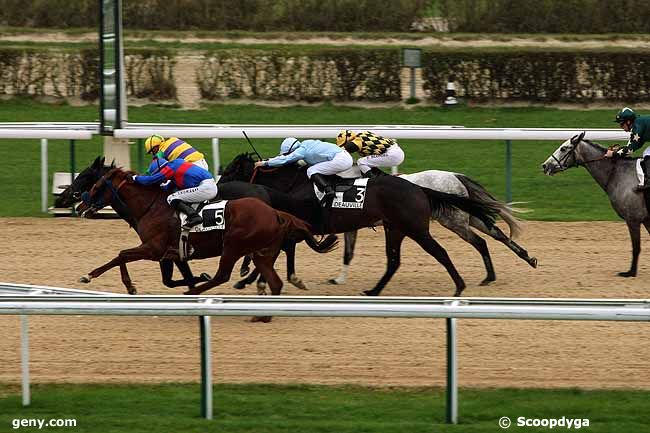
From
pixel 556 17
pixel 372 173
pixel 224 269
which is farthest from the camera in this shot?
pixel 556 17

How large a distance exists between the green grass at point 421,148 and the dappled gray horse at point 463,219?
2360 mm

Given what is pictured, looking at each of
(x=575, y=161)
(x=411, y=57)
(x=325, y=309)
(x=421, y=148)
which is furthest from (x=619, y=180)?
(x=411, y=57)

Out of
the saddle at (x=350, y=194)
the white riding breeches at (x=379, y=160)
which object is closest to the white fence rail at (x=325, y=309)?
the saddle at (x=350, y=194)

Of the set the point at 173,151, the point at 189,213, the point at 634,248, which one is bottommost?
the point at 634,248

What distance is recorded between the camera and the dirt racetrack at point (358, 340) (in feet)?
23.1

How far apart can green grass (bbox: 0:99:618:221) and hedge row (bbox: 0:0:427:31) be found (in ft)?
17.2

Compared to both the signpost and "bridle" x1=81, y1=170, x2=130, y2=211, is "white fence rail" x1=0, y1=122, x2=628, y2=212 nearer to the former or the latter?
"bridle" x1=81, y1=170, x2=130, y2=211

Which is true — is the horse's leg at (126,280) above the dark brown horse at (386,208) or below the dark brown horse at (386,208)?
below

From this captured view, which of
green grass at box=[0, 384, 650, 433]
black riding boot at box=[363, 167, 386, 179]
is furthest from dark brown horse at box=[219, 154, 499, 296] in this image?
green grass at box=[0, 384, 650, 433]

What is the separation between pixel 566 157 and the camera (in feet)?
33.9

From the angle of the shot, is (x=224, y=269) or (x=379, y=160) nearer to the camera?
(x=224, y=269)

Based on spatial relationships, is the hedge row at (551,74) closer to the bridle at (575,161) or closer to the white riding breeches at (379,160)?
the bridle at (575,161)

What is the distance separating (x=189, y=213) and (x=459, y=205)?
1.98 metres

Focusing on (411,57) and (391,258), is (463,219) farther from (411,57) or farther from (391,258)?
(411,57)
